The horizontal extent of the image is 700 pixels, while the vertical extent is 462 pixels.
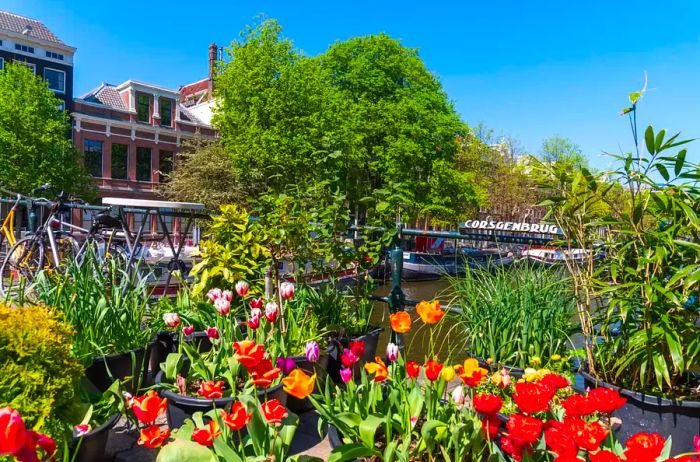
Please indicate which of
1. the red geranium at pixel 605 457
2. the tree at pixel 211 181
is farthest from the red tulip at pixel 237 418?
the tree at pixel 211 181

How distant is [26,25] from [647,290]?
29125mm

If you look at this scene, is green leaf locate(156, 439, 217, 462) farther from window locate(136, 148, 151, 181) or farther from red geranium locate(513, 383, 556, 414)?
window locate(136, 148, 151, 181)

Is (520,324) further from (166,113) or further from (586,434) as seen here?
(166,113)

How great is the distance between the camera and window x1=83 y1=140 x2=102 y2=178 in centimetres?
2578

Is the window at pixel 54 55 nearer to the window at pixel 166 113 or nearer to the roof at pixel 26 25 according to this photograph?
the roof at pixel 26 25

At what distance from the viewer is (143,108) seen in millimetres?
28047

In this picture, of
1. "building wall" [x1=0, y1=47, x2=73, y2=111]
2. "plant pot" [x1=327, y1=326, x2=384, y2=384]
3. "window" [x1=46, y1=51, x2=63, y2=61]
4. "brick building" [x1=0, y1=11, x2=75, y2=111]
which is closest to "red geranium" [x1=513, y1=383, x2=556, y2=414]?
"plant pot" [x1=327, y1=326, x2=384, y2=384]

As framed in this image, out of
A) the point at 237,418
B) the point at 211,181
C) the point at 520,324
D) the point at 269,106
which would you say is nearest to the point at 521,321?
the point at 520,324

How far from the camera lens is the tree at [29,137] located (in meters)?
19.6

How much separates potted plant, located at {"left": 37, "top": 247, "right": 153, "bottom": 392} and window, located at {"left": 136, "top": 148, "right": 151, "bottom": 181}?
2663 centimetres

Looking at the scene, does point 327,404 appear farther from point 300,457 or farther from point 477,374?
point 477,374

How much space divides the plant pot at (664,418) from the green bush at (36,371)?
6.19ft

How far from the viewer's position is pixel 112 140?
26.6 metres

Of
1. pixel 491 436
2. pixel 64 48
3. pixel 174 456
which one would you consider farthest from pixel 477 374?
pixel 64 48
